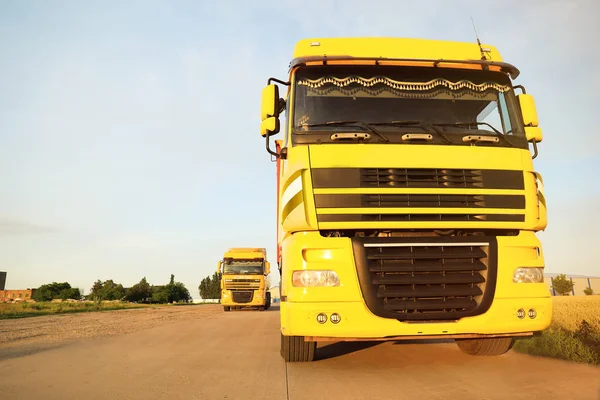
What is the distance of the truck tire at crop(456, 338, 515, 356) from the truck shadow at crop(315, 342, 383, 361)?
4.66 ft

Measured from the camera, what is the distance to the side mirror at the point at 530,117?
15.2 ft

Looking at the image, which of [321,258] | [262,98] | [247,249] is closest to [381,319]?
[321,258]

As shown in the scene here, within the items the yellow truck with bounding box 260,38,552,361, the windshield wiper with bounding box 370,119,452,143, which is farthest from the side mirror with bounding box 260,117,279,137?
the windshield wiper with bounding box 370,119,452,143

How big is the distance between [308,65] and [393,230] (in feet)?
7.33

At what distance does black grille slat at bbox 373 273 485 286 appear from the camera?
12.3 ft

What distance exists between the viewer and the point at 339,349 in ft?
18.6

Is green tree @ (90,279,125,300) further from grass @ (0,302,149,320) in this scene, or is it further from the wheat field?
the wheat field

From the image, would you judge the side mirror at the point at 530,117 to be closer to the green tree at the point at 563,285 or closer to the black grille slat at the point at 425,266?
the black grille slat at the point at 425,266

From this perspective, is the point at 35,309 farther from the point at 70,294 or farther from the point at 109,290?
the point at 70,294

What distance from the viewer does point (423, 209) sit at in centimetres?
391

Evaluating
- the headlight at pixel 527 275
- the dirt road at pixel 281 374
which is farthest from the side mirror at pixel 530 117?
the dirt road at pixel 281 374

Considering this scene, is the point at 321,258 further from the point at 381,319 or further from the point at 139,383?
the point at 139,383

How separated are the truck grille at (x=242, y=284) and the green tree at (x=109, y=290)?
65.2 meters

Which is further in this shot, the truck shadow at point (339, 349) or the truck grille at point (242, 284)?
the truck grille at point (242, 284)
